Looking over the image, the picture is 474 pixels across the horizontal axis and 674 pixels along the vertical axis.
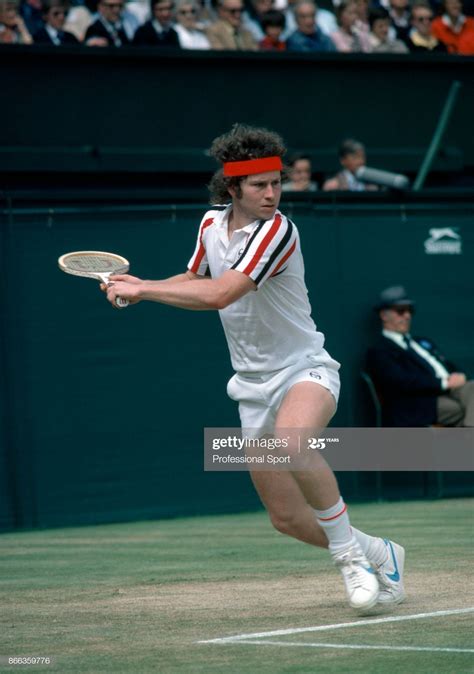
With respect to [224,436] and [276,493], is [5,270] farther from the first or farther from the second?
[276,493]

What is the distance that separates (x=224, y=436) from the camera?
472 inches

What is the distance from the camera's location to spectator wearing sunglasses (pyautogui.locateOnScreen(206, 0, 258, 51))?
48.3 ft

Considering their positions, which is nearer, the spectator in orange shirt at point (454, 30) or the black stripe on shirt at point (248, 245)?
the black stripe on shirt at point (248, 245)

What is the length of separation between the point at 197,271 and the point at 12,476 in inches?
173

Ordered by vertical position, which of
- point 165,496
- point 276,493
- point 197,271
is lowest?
point 165,496

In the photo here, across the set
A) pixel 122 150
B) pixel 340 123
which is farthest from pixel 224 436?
pixel 340 123

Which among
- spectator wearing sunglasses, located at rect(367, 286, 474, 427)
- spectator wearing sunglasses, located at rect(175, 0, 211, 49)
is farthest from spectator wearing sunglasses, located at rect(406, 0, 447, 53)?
spectator wearing sunglasses, located at rect(367, 286, 474, 427)

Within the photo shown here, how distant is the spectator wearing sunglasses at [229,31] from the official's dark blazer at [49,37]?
162cm

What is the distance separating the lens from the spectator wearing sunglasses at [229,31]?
579 inches

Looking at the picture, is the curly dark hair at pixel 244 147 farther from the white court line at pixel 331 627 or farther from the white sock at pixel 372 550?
the white court line at pixel 331 627

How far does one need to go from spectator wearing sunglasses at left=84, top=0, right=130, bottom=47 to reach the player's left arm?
27.0 feet

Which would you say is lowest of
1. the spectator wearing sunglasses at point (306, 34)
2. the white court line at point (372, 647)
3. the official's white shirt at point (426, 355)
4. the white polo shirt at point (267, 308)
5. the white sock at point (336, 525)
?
the white court line at point (372, 647)

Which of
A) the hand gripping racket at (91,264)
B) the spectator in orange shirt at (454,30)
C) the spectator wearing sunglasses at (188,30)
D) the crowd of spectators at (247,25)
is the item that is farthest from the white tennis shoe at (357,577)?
the spectator in orange shirt at (454,30)

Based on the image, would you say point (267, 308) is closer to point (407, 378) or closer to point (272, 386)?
point (272, 386)
